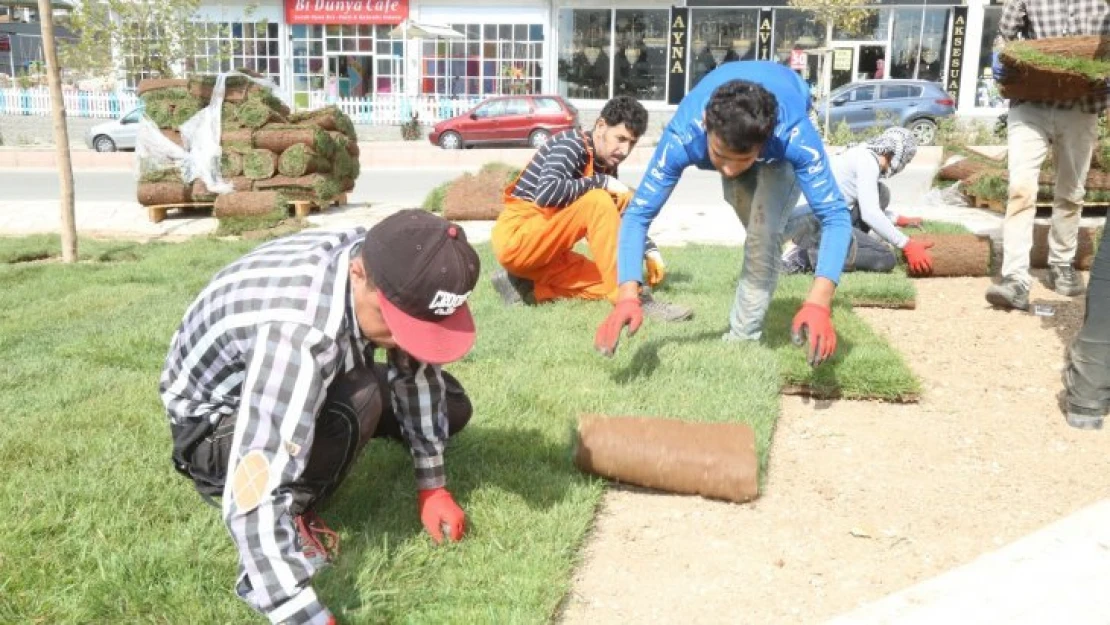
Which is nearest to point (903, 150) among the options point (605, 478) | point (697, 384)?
point (697, 384)

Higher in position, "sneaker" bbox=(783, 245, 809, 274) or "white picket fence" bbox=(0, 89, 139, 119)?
"white picket fence" bbox=(0, 89, 139, 119)

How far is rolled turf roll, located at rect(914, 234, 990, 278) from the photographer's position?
21.9 feet

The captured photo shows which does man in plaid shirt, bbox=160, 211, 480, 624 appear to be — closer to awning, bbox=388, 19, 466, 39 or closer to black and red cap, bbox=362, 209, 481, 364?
black and red cap, bbox=362, 209, 481, 364

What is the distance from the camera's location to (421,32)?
26562mm

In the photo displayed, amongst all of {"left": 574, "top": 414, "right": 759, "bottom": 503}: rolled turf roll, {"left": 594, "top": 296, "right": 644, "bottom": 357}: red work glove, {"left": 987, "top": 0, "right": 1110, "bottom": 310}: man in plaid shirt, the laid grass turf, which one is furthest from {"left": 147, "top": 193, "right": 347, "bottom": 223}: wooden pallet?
{"left": 574, "top": 414, "right": 759, "bottom": 503}: rolled turf roll

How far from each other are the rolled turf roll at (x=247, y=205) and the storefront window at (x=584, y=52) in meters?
19.7

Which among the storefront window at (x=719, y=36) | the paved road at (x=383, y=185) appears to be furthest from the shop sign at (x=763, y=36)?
the paved road at (x=383, y=185)

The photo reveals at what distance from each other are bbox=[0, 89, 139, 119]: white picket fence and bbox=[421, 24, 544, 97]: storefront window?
341 inches

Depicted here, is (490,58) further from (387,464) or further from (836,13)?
(387,464)

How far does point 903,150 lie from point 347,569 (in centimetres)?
540

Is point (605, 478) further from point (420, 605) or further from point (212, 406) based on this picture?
point (212, 406)

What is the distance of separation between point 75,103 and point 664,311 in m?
27.1

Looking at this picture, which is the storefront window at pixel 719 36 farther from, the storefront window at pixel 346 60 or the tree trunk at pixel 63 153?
the tree trunk at pixel 63 153

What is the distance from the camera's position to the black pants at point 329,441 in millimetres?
2643
